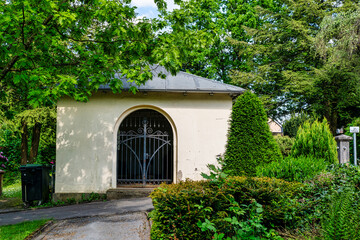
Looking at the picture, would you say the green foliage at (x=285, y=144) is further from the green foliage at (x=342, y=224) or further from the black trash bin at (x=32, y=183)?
the green foliage at (x=342, y=224)

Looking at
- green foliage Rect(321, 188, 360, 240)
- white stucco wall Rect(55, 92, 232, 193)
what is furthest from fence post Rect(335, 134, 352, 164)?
green foliage Rect(321, 188, 360, 240)

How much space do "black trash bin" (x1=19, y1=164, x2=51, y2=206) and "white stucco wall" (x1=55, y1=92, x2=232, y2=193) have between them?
55 cm

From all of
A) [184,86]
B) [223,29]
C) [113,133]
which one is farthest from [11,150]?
[223,29]

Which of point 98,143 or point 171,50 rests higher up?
point 171,50

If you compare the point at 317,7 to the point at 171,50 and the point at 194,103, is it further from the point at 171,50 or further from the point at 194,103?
the point at 171,50

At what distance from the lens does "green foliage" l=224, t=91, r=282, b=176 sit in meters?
8.30

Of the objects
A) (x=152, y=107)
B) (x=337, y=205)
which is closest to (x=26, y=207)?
(x=152, y=107)

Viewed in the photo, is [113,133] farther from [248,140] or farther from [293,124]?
[293,124]

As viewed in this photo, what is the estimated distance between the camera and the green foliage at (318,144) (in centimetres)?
714

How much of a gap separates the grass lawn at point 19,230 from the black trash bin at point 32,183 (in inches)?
91.6

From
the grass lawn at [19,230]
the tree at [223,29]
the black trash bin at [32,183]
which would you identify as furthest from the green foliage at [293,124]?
the grass lawn at [19,230]

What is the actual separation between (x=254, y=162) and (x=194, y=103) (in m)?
2.87

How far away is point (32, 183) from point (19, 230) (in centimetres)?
307

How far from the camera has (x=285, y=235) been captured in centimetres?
387
